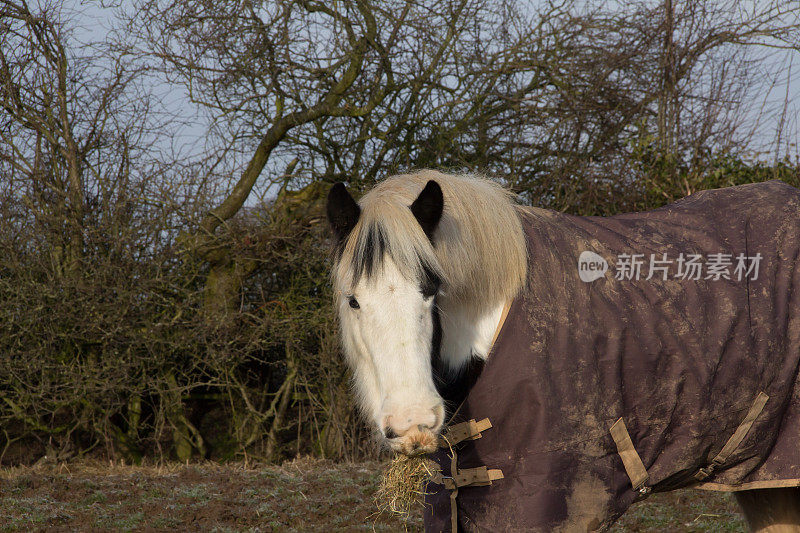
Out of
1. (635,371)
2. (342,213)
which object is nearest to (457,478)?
(635,371)

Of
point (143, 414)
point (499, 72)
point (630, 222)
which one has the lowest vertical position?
point (143, 414)

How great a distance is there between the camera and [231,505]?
436cm

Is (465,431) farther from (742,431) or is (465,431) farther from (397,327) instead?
(742,431)

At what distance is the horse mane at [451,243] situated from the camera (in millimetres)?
2170

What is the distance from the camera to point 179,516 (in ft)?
13.5

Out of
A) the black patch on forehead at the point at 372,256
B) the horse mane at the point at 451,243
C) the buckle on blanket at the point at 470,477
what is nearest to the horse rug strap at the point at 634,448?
the buckle on blanket at the point at 470,477

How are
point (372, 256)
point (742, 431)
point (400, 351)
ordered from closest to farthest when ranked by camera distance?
point (400, 351)
point (372, 256)
point (742, 431)

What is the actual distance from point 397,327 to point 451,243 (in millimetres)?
407

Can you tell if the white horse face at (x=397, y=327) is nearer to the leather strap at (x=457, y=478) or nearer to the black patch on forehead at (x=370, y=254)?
the black patch on forehead at (x=370, y=254)

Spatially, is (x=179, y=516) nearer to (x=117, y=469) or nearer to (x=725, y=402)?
(x=117, y=469)

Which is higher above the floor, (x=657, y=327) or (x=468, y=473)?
(x=657, y=327)

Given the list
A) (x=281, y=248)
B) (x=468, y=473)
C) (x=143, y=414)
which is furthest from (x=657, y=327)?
(x=143, y=414)

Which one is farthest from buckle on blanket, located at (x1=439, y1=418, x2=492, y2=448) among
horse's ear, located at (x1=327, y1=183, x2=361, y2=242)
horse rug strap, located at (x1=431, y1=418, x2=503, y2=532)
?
horse's ear, located at (x1=327, y1=183, x2=361, y2=242)

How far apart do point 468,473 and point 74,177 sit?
5.69m
